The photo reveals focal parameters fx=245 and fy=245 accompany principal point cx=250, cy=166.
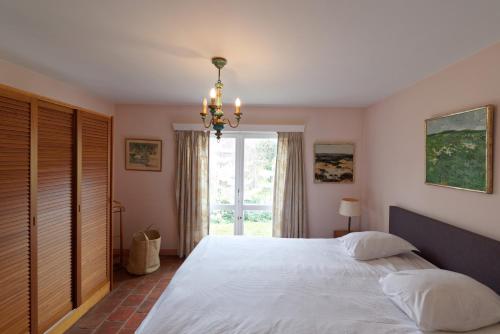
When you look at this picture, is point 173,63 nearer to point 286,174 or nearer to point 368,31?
point 368,31

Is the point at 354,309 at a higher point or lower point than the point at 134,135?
lower

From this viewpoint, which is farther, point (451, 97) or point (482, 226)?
point (451, 97)

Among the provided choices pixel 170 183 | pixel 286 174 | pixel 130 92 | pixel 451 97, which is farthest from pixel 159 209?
pixel 451 97

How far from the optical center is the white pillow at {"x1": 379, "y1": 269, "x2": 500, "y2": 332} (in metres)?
1.32

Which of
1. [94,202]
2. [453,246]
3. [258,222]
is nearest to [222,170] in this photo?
[258,222]

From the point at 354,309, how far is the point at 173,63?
2.29 meters

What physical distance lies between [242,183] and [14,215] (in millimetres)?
2677

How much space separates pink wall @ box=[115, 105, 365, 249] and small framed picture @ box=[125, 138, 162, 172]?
81 millimetres

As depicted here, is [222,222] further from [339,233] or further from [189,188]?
[339,233]

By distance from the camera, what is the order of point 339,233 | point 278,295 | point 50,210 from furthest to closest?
point 339,233, point 50,210, point 278,295

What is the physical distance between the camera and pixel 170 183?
152 inches

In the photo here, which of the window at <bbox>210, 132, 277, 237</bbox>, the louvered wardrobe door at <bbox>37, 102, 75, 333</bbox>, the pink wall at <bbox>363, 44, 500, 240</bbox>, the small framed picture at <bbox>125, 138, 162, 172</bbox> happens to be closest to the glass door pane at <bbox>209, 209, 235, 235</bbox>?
the window at <bbox>210, 132, 277, 237</bbox>

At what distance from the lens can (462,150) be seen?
6.31 ft

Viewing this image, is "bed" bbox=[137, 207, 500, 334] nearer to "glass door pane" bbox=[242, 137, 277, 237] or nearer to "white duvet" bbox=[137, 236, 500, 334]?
"white duvet" bbox=[137, 236, 500, 334]
